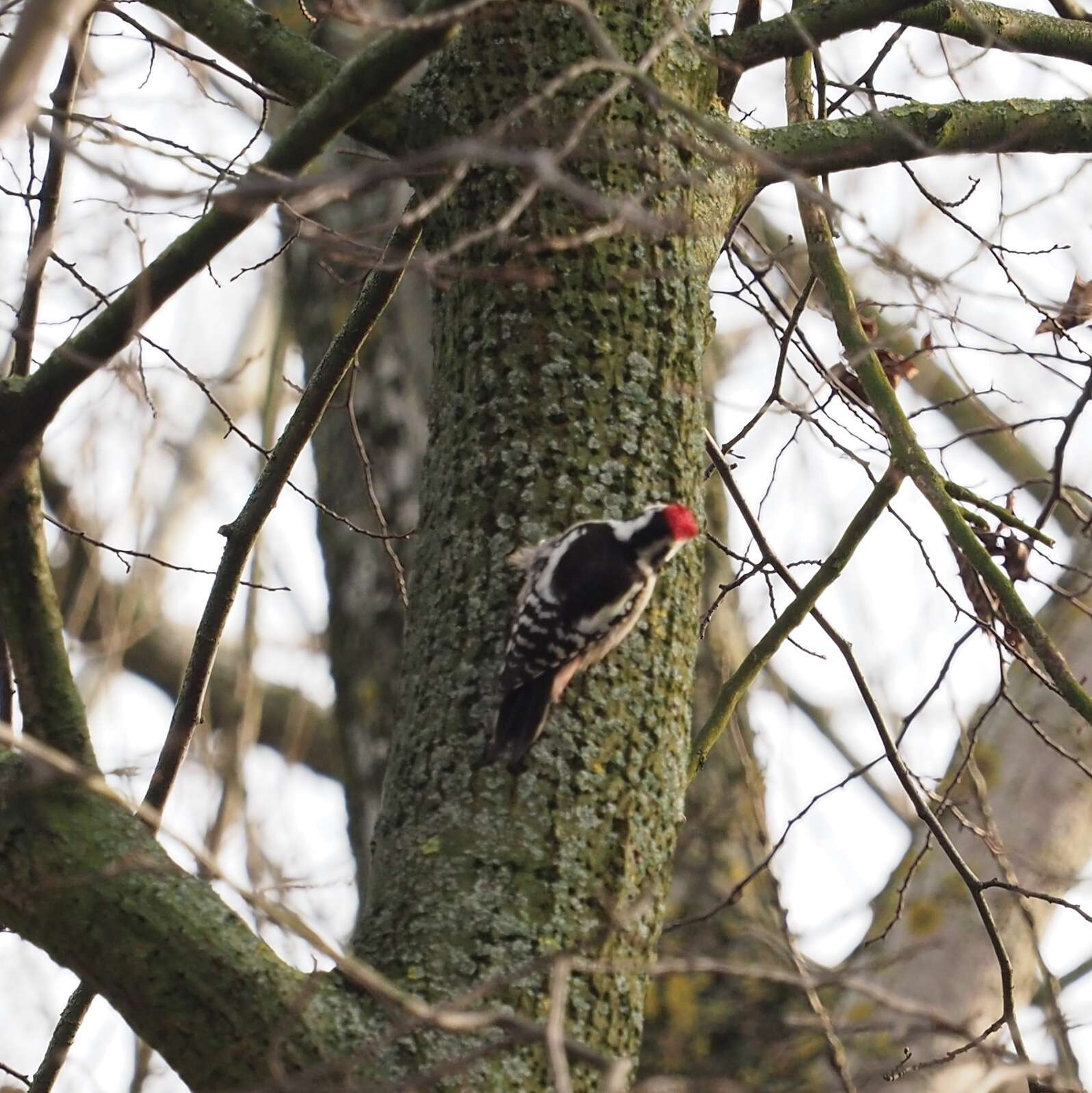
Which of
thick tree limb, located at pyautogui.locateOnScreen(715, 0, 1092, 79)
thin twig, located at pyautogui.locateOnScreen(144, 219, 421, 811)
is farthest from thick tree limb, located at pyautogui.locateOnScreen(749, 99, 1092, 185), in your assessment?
thin twig, located at pyautogui.locateOnScreen(144, 219, 421, 811)

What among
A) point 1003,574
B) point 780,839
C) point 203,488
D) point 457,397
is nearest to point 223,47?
point 457,397

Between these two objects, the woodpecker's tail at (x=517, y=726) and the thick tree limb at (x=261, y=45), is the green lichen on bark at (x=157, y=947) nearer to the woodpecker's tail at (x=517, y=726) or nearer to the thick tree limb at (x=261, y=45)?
the woodpecker's tail at (x=517, y=726)

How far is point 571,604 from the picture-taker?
283cm

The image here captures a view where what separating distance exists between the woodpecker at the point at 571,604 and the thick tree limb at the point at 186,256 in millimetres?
814

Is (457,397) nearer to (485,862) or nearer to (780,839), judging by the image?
(485,862)

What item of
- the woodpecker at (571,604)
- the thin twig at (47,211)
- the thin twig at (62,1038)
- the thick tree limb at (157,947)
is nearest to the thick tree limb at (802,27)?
the woodpecker at (571,604)

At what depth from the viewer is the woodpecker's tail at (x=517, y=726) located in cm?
250

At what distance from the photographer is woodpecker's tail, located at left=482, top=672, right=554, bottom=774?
2.50 m

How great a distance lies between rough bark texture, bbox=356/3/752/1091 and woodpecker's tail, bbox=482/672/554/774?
23mm

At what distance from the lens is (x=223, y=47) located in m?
2.96


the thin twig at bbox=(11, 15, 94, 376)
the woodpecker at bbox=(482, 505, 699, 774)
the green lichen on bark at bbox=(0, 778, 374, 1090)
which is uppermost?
the thin twig at bbox=(11, 15, 94, 376)

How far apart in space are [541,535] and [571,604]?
0.20 m

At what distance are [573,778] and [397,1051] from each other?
552 mm

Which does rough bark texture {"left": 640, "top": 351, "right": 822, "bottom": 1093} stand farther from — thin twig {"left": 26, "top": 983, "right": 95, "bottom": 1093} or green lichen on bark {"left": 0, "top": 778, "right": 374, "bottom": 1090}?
green lichen on bark {"left": 0, "top": 778, "right": 374, "bottom": 1090}
